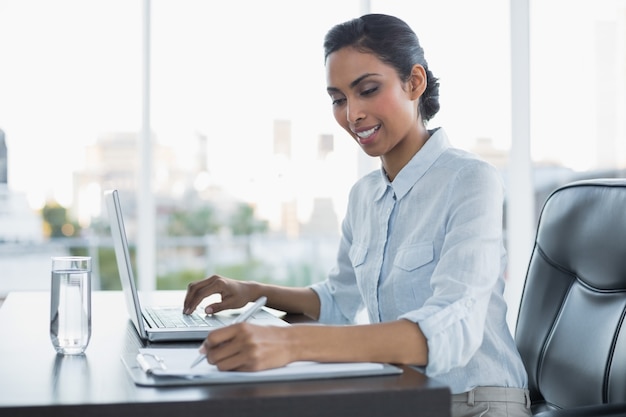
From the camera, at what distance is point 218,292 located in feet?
5.30

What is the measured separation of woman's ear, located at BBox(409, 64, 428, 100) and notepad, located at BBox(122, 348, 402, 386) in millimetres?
699

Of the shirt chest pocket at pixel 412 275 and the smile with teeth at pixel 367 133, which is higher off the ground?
the smile with teeth at pixel 367 133

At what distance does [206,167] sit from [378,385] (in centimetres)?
269

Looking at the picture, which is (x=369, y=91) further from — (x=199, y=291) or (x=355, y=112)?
(x=199, y=291)

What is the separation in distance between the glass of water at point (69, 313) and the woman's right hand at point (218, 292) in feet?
1.29

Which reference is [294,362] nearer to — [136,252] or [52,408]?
[52,408]

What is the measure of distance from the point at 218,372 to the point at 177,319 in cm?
49

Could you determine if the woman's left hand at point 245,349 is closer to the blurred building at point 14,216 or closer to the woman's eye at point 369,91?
the woman's eye at point 369,91

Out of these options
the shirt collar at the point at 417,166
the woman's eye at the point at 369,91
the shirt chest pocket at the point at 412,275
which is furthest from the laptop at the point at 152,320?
the woman's eye at the point at 369,91

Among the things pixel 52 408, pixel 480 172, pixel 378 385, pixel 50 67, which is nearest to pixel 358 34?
pixel 480 172

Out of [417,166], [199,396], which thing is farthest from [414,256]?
[199,396]

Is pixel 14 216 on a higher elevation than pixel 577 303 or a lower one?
higher

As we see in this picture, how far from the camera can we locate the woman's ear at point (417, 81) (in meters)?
1.58

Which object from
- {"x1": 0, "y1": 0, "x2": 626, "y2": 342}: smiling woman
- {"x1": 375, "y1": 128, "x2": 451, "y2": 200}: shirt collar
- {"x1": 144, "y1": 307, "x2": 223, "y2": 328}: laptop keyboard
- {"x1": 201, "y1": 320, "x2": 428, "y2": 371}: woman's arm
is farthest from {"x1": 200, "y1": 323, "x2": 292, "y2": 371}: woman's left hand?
{"x1": 0, "y1": 0, "x2": 626, "y2": 342}: smiling woman
